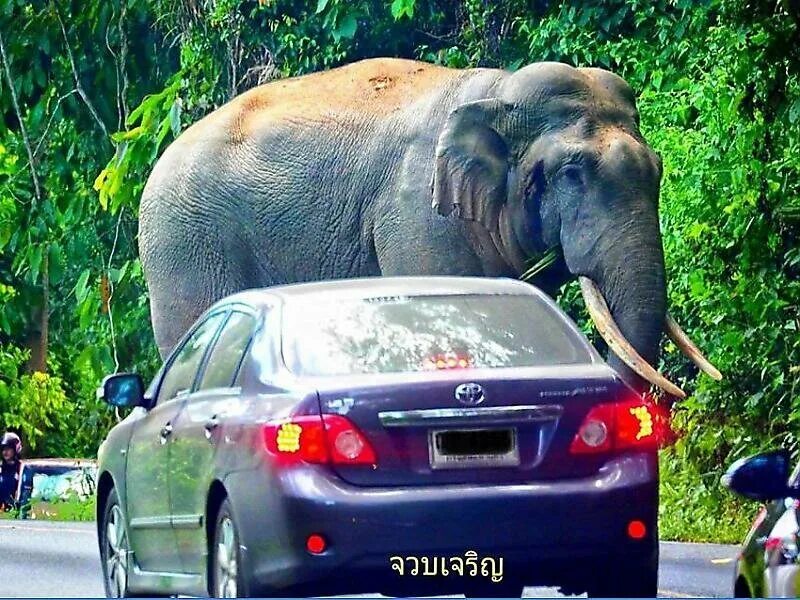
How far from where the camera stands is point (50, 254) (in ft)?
77.9

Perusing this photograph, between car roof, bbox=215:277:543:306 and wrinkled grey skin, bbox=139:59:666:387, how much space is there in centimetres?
410

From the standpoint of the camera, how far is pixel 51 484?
28.2m

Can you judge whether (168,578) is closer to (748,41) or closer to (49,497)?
(748,41)

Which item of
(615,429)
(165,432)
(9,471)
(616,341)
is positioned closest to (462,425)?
(615,429)

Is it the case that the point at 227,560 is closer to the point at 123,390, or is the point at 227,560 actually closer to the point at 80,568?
the point at 123,390

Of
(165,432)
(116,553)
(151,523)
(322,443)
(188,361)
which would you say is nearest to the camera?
(322,443)

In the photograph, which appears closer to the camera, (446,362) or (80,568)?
(446,362)

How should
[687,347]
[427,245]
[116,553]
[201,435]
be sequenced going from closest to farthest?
[201,435] < [116,553] < [687,347] < [427,245]

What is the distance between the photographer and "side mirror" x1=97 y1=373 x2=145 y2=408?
1049cm

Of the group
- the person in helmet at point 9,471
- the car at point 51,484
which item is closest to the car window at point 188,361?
the car at point 51,484

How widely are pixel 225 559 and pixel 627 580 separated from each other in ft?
5.09

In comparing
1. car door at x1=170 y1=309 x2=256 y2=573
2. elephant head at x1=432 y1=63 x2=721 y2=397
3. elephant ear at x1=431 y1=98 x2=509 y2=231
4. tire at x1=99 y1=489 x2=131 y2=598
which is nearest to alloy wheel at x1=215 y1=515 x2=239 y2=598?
car door at x1=170 y1=309 x2=256 y2=573

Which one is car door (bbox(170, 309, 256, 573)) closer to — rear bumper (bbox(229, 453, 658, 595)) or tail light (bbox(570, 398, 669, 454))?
rear bumper (bbox(229, 453, 658, 595))

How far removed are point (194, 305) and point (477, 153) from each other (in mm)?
3262
